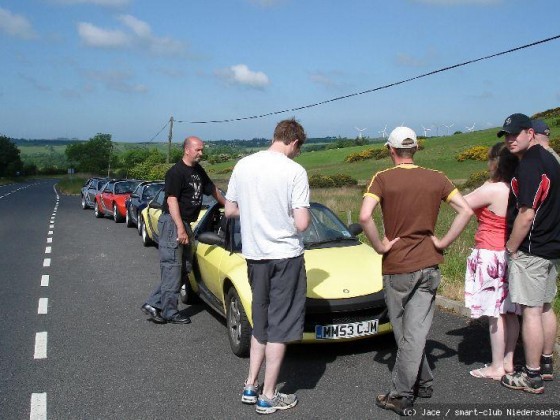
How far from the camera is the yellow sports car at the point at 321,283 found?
5121 millimetres

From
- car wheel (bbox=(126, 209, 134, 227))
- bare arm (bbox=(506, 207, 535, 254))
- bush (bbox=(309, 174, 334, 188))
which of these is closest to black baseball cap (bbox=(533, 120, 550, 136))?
bare arm (bbox=(506, 207, 535, 254))

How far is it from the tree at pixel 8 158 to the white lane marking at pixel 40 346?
12247 centimetres

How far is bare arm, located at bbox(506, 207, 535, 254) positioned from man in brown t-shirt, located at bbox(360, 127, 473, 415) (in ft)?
1.49

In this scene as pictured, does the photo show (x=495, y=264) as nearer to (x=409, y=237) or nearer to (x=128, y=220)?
(x=409, y=237)

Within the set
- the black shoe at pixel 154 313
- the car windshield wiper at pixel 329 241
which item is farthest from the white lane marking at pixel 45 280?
the car windshield wiper at pixel 329 241

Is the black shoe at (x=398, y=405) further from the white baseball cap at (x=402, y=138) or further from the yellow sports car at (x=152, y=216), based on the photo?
the yellow sports car at (x=152, y=216)

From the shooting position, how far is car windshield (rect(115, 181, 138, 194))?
20375mm

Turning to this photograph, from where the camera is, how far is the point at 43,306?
7559mm

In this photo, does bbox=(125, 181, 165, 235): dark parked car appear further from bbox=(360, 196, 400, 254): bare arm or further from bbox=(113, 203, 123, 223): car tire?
bbox=(360, 196, 400, 254): bare arm

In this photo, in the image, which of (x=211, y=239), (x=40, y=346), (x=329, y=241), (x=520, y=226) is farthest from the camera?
(x=329, y=241)

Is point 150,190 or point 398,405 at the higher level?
point 150,190

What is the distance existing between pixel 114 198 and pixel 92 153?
382 ft

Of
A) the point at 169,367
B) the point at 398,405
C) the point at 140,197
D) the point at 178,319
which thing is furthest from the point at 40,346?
the point at 140,197

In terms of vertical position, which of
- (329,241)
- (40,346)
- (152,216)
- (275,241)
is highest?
(275,241)
